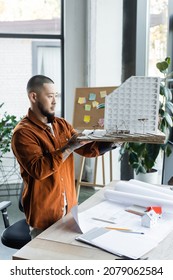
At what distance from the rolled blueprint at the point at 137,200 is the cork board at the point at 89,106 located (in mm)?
1559

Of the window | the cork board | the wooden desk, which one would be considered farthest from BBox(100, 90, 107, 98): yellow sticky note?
the wooden desk

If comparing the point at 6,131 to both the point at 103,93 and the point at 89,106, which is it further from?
the point at 103,93

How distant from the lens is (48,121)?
2104 millimetres

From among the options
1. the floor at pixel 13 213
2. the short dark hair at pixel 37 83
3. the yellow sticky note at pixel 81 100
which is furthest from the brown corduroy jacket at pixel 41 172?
the yellow sticky note at pixel 81 100

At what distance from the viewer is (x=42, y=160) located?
6.10 ft

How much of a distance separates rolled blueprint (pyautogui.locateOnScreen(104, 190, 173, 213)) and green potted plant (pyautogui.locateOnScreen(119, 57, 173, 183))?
160 centimetres

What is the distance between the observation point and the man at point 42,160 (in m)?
1.88

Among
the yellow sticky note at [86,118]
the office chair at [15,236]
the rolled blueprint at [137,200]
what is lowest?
the office chair at [15,236]

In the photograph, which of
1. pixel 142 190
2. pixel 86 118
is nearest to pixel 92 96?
pixel 86 118

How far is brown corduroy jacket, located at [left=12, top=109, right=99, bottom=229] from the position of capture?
187cm

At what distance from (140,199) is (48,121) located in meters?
0.67

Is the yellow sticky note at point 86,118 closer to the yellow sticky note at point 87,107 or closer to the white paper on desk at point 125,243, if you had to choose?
the yellow sticky note at point 87,107
